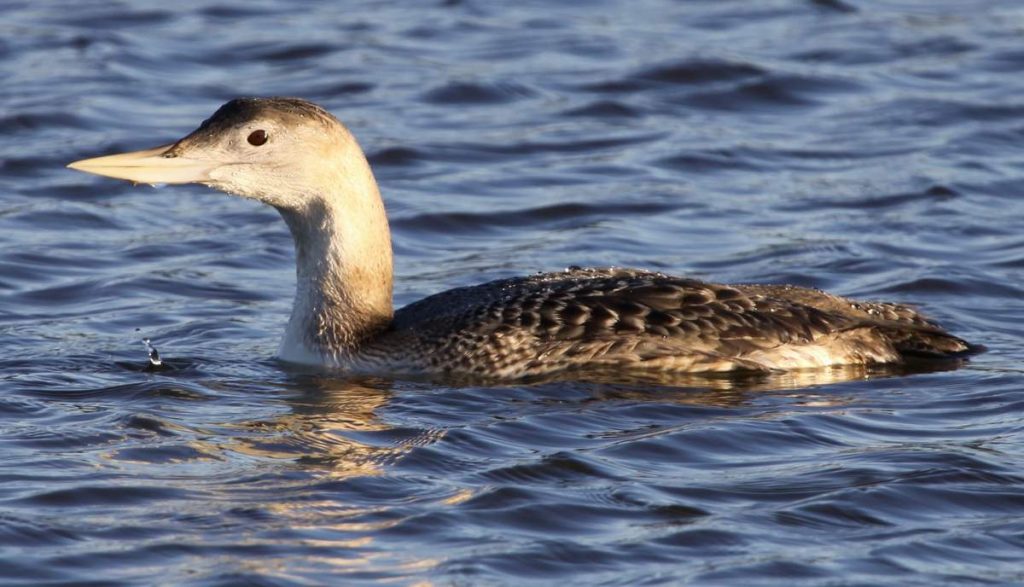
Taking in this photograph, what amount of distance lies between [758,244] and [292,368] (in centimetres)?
350

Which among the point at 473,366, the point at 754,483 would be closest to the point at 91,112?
the point at 473,366

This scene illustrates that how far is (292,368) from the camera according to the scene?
9445 mm

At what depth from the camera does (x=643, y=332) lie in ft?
29.0

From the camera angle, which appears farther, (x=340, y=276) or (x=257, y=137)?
(x=340, y=276)

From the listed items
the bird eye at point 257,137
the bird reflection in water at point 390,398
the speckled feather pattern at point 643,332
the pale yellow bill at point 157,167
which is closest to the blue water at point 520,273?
the bird reflection in water at point 390,398

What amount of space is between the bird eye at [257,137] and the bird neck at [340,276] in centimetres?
39

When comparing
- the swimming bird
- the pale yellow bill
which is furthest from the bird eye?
the pale yellow bill

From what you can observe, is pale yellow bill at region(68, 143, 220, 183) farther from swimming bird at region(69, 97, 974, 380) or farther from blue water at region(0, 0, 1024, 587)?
blue water at region(0, 0, 1024, 587)

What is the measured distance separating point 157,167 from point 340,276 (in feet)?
3.25

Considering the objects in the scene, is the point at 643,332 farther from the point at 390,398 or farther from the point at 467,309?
the point at 390,398

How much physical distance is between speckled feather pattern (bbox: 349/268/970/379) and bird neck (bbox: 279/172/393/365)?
326mm

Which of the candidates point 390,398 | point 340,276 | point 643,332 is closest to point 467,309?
point 390,398

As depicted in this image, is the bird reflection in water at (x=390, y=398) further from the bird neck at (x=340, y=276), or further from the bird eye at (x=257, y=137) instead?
the bird eye at (x=257, y=137)

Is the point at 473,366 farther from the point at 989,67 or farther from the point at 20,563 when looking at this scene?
the point at 989,67
